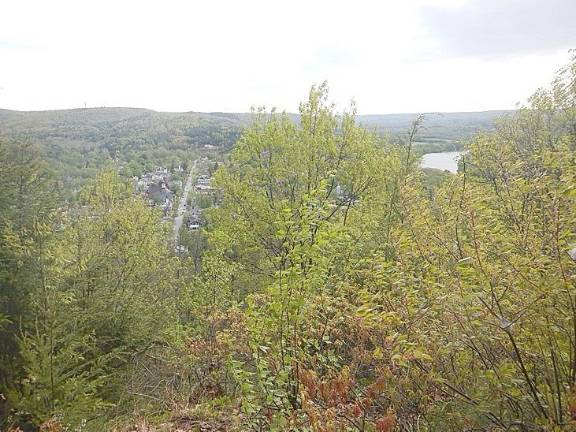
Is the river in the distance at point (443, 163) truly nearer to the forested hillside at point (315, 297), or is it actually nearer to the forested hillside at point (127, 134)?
the forested hillside at point (315, 297)

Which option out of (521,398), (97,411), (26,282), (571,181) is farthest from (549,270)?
(26,282)

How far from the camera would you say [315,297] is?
200 inches

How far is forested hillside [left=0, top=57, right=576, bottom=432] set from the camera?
10.7 ft

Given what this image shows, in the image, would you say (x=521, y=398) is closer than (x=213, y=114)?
Yes

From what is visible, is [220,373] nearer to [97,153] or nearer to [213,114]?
[97,153]

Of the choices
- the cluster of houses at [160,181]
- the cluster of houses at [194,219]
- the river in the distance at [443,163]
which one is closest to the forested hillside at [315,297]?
the river in the distance at [443,163]

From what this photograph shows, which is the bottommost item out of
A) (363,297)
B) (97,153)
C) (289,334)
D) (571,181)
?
(97,153)

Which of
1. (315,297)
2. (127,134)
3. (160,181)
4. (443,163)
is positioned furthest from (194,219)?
(127,134)

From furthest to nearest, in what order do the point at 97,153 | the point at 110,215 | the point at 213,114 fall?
the point at 213,114 → the point at 97,153 → the point at 110,215

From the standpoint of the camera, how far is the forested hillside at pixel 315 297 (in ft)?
10.7

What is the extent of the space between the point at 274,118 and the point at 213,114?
569 ft

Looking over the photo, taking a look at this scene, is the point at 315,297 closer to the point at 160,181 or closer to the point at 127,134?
the point at 160,181

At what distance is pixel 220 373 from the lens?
8.57 metres

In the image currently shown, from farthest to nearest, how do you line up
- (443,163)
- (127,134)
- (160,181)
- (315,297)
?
(127,134)
(160,181)
(443,163)
(315,297)
